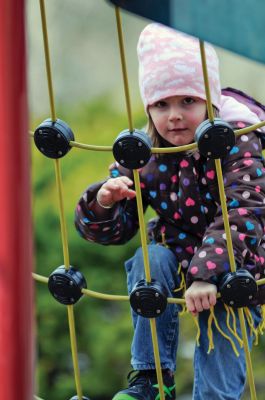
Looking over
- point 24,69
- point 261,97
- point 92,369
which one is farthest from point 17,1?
point 261,97

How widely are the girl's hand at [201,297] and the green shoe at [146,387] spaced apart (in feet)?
0.55

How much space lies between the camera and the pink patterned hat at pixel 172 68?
1.53 meters

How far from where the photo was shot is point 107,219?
160 centimetres

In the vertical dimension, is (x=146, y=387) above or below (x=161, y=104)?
below

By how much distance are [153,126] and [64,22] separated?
5.21 meters

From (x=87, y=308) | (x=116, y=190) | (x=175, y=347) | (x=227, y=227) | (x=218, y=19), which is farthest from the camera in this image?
(x=87, y=308)

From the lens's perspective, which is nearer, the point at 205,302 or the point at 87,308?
the point at 205,302

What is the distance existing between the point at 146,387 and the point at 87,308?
3.85 m

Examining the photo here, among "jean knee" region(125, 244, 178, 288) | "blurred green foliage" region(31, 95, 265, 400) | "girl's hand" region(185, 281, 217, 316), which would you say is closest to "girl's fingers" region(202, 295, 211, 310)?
"girl's hand" region(185, 281, 217, 316)

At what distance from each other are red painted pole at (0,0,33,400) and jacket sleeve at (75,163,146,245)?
1.89ft

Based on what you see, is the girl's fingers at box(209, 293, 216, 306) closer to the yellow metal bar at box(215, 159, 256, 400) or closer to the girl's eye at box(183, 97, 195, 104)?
the yellow metal bar at box(215, 159, 256, 400)

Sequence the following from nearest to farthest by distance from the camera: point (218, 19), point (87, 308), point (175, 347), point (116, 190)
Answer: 1. point (218, 19)
2. point (116, 190)
3. point (175, 347)
4. point (87, 308)

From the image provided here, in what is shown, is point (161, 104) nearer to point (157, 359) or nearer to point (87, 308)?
point (157, 359)

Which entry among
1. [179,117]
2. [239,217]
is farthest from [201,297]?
[179,117]
